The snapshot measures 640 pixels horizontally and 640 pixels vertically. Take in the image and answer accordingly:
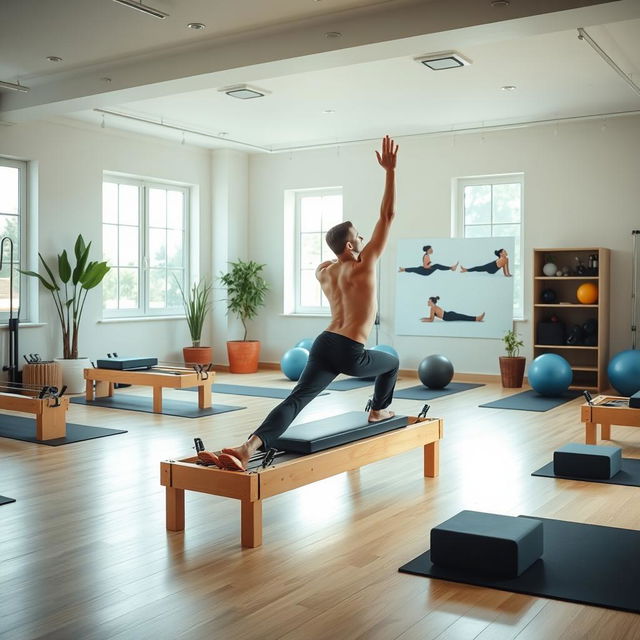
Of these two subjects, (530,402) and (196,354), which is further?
(196,354)

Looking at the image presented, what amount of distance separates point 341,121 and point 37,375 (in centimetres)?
391

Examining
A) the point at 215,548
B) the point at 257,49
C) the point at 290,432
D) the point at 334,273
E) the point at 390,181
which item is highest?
the point at 257,49

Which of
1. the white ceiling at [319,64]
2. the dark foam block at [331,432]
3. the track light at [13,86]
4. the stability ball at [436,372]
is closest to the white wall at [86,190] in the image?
the white ceiling at [319,64]

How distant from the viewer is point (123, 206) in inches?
354

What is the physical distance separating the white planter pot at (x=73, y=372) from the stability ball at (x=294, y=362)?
6.85 ft

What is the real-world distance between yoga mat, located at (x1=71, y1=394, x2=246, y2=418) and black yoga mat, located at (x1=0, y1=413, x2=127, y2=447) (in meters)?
0.83

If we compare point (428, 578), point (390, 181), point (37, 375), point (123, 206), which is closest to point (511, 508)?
point (428, 578)

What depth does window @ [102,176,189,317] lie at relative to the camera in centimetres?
885

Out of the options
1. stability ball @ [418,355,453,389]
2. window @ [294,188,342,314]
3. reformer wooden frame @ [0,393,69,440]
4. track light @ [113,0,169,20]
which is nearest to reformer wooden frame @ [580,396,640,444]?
stability ball @ [418,355,453,389]

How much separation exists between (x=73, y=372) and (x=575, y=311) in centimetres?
501

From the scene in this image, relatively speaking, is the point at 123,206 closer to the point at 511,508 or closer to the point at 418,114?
the point at 418,114

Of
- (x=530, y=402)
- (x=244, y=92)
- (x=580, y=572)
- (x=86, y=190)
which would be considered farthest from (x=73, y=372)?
(x=580, y=572)

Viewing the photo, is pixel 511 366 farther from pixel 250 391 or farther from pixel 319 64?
pixel 319 64

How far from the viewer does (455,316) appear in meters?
9.00
